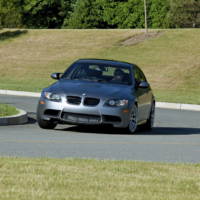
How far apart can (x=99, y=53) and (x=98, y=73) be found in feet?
127

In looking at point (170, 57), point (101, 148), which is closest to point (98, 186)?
point (101, 148)

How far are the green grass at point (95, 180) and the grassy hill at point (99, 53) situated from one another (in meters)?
30.6

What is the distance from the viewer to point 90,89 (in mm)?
16297

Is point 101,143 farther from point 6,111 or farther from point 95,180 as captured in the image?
point 95,180

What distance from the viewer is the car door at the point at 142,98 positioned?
56.6 feet

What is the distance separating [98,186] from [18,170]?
127cm

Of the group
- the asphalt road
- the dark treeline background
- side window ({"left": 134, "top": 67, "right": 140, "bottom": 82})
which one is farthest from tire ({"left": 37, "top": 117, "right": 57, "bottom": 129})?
the dark treeline background

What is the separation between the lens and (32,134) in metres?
15.3

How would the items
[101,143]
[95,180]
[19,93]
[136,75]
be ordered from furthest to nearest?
1. [19,93]
2. [136,75]
3. [101,143]
4. [95,180]

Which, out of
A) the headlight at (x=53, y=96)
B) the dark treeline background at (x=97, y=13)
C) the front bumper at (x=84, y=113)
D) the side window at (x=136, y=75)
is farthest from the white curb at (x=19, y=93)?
Answer: the dark treeline background at (x=97, y=13)

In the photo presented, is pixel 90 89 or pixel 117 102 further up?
pixel 90 89

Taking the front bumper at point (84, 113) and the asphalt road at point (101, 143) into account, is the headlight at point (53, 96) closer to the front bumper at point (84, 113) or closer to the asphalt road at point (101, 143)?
the front bumper at point (84, 113)

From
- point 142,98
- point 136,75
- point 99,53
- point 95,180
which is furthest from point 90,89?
point 99,53

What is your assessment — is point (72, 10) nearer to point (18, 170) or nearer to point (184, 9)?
point (184, 9)
